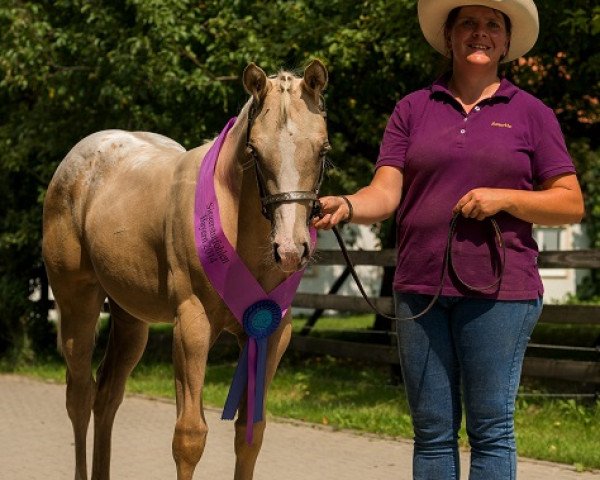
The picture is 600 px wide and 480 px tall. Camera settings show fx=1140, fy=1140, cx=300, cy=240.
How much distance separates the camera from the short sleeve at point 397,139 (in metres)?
4.07

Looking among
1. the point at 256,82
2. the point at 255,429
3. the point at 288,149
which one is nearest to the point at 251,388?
the point at 255,429

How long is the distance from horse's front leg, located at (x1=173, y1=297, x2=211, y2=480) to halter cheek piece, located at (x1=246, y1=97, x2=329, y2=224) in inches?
27.9

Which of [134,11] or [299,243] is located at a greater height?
[134,11]

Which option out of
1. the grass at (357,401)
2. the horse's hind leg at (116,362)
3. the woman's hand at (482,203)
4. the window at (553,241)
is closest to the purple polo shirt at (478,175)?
the woman's hand at (482,203)

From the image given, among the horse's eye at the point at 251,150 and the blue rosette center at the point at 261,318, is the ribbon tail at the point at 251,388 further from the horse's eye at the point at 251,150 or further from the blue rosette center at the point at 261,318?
the horse's eye at the point at 251,150

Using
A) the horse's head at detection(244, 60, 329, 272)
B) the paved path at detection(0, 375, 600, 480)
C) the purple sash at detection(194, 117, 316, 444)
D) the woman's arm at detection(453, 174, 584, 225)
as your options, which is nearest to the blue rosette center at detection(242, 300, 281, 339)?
the purple sash at detection(194, 117, 316, 444)

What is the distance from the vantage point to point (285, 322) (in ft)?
15.8

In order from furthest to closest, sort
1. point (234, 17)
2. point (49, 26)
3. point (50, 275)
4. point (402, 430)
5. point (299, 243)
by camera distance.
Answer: point (49, 26), point (234, 17), point (402, 430), point (50, 275), point (299, 243)

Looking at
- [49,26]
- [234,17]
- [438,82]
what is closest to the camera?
[438,82]

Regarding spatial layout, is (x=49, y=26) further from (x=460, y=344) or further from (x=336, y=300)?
(x=460, y=344)

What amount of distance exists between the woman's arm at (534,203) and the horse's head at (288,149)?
1.71ft

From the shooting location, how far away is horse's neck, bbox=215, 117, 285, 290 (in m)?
4.45

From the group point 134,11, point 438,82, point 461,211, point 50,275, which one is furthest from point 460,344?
point 134,11

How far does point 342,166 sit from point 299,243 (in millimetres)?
8595
